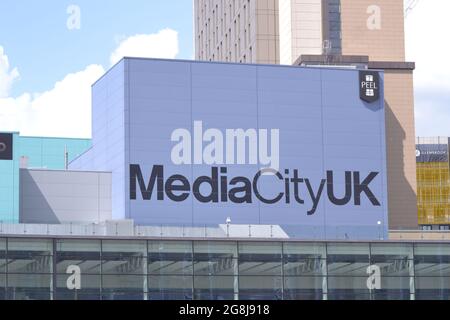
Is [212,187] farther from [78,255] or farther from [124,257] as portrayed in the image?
[78,255]

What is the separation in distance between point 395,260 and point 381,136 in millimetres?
44338

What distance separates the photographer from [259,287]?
7112 cm

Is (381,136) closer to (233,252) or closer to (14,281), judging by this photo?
(233,252)

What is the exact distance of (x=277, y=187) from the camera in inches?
4424

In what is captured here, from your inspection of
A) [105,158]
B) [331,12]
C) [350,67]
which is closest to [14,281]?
[105,158]

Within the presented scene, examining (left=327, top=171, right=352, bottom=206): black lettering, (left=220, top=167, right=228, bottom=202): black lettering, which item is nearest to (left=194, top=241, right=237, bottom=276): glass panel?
(left=220, top=167, right=228, bottom=202): black lettering

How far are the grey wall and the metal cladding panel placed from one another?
3035 mm

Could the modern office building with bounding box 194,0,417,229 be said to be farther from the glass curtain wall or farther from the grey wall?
the glass curtain wall

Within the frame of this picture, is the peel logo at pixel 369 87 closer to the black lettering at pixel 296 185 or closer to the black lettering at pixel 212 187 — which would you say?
the black lettering at pixel 296 185

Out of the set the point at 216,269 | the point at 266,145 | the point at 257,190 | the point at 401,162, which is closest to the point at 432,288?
the point at 216,269

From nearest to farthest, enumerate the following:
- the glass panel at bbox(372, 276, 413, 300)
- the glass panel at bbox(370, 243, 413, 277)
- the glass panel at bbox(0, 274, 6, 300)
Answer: the glass panel at bbox(0, 274, 6, 300)
the glass panel at bbox(372, 276, 413, 300)
the glass panel at bbox(370, 243, 413, 277)

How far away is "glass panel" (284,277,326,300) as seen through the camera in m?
71.2

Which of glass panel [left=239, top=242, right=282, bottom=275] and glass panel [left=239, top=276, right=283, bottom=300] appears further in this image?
glass panel [left=239, top=242, right=282, bottom=275]

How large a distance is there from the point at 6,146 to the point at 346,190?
127 feet
